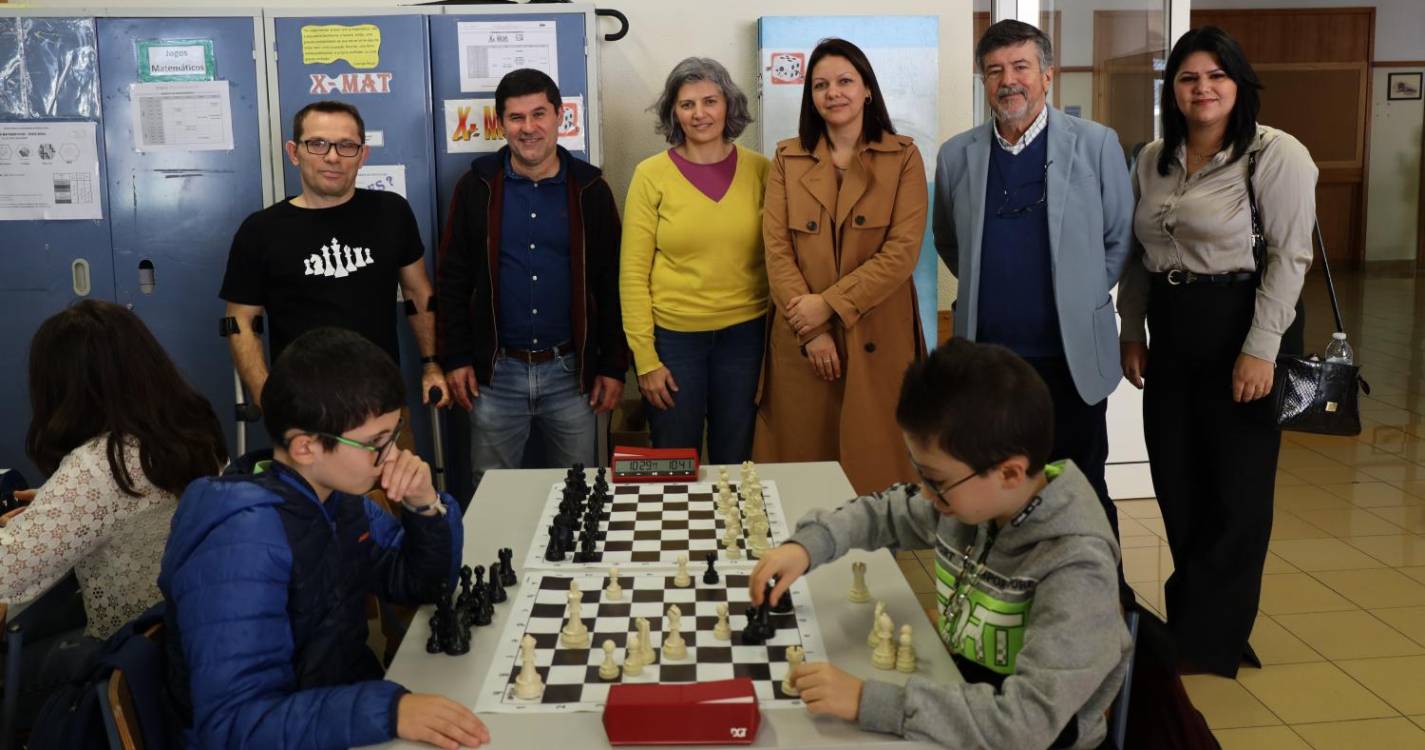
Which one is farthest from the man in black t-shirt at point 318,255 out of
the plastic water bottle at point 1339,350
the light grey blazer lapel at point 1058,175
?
the plastic water bottle at point 1339,350

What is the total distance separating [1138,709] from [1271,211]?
1.80 m

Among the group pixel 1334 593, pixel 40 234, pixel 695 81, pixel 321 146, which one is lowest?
pixel 1334 593

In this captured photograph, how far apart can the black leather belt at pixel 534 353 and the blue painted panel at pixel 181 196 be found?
43.9 inches

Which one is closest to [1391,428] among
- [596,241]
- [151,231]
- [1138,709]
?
[596,241]

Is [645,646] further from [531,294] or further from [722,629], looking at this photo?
[531,294]

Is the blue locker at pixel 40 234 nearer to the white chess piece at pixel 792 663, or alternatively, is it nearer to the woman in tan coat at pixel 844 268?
the woman in tan coat at pixel 844 268

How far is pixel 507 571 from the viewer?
6.57 ft

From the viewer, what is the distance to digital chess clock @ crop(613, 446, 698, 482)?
261 centimetres

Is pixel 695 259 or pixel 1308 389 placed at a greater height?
pixel 695 259

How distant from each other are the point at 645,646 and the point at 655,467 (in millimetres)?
954

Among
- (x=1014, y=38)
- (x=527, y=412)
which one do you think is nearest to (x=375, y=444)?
(x=527, y=412)

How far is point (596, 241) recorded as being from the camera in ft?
12.0

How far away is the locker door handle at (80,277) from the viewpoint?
4.07 meters

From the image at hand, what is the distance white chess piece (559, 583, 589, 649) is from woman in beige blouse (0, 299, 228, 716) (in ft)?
3.06
